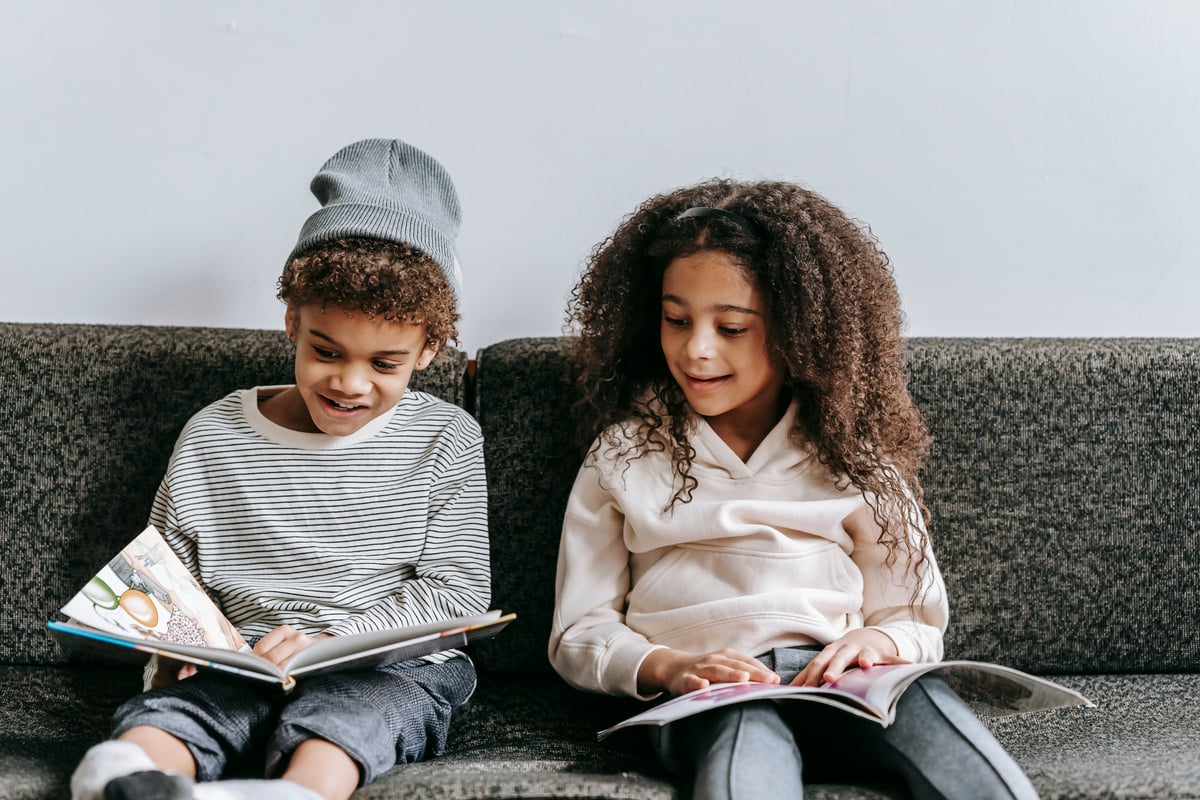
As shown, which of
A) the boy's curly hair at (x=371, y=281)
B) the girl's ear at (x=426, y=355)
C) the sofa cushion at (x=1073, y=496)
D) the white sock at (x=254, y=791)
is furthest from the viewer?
the sofa cushion at (x=1073, y=496)

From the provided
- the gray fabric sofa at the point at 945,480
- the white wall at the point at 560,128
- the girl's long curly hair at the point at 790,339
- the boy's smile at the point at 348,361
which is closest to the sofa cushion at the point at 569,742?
the gray fabric sofa at the point at 945,480

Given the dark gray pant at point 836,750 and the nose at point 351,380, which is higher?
the nose at point 351,380

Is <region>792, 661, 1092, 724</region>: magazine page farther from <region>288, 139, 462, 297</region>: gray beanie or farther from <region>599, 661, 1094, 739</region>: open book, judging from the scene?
<region>288, 139, 462, 297</region>: gray beanie

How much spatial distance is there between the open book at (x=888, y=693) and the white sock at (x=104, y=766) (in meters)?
0.44

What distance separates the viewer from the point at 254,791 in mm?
937

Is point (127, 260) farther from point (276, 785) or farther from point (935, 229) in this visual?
point (935, 229)

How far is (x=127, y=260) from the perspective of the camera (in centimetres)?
156

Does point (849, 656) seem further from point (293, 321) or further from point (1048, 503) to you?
point (293, 321)

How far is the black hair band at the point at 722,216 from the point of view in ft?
4.30

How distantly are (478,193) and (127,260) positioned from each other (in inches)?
20.2

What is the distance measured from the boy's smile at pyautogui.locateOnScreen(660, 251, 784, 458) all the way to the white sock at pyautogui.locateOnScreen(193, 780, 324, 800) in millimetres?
621

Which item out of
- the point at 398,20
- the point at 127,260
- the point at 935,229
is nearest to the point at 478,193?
the point at 398,20

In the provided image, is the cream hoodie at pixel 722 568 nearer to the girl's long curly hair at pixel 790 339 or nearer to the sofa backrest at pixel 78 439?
the girl's long curly hair at pixel 790 339

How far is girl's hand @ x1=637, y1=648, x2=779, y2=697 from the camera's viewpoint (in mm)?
1134
